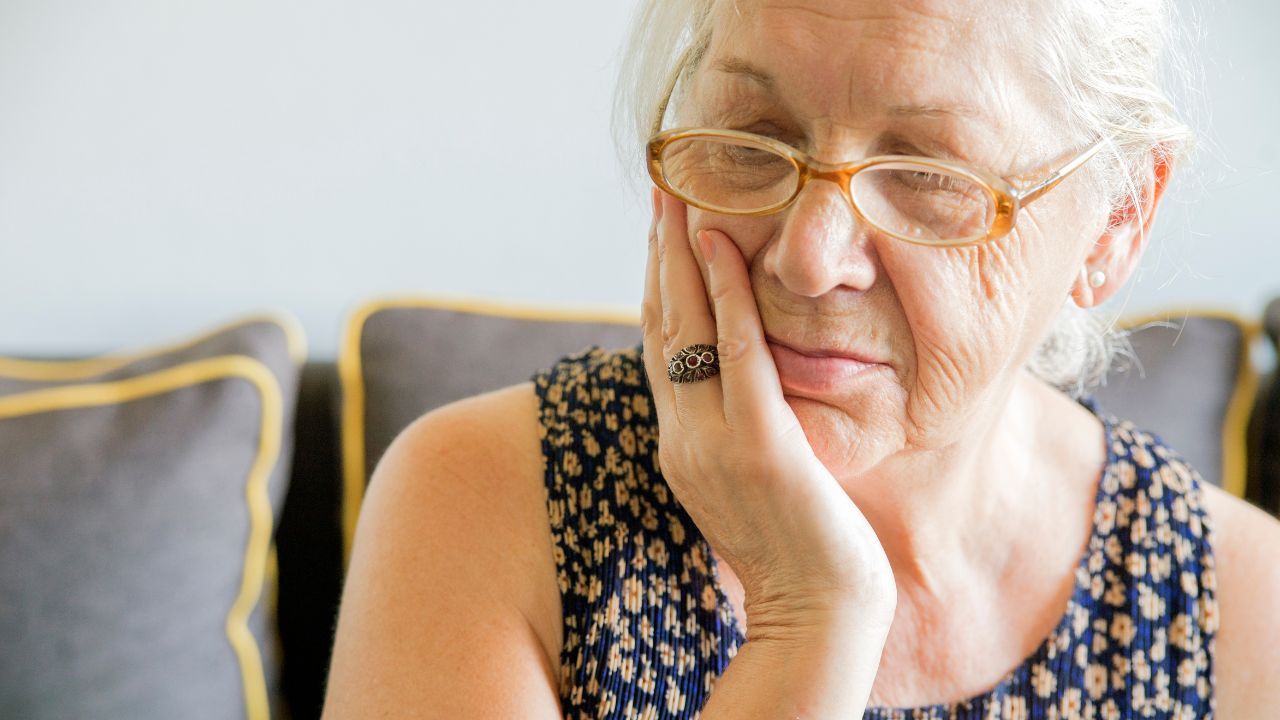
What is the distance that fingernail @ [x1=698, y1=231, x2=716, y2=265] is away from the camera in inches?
40.7

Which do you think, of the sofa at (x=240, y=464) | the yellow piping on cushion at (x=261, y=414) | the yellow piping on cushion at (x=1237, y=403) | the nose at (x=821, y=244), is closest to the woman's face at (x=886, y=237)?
the nose at (x=821, y=244)

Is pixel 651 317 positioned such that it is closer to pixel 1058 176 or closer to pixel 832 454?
pixel 832 454

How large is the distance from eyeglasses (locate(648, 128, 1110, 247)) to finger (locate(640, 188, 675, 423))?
143mm

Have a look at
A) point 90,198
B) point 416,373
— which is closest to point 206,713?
point 416,373

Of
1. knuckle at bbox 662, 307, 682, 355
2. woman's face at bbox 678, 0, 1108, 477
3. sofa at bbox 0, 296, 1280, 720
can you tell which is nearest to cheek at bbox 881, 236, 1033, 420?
woman's face at bbox 678, 0, 1108, 477

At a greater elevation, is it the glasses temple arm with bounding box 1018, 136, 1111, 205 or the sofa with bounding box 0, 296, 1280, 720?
the glasses temple arm with bounding box 1018, 136, 1111, 205

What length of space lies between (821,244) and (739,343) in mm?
135

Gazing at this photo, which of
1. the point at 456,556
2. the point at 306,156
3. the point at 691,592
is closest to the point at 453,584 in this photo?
the point at 456,556

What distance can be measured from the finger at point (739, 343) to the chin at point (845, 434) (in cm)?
3

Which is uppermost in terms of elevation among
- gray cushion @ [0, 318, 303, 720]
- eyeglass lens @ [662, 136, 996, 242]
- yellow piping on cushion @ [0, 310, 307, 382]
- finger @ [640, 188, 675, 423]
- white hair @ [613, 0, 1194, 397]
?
white hair @ [613, 0, 1194, 397]

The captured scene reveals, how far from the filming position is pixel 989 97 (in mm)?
916

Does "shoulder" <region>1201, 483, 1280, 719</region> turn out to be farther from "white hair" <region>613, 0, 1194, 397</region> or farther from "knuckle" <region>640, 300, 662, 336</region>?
"knuckle" <region>640, 300, 662, 336</region>

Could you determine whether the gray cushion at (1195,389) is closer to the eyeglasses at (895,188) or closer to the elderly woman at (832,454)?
the elderly woman at (832,454)

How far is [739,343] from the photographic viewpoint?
101 centimetres
